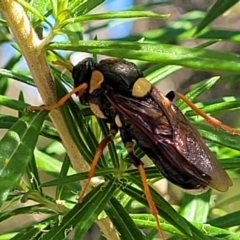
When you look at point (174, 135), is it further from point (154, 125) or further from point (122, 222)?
point (122, 222)

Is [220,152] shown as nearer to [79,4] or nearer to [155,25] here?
[79,4]

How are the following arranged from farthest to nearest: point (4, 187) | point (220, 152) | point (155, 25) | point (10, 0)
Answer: point (155, 25) < point (220, 152) < point (10, 0) < point (4, 187)

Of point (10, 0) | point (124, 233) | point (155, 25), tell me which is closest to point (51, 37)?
point (10, 0)

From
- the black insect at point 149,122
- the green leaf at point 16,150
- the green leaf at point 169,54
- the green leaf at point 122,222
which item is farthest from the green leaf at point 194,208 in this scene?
the green leaf at point 169,54

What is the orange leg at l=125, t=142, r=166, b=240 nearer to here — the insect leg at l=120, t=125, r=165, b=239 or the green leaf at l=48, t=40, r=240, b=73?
the insect leg at l=120, t=125, r=165, b=239

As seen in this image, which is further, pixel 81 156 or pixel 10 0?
pixel 81 156

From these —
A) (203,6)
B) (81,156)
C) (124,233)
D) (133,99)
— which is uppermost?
(203,6)

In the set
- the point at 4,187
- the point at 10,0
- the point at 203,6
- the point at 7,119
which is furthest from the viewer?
the point at 203,6

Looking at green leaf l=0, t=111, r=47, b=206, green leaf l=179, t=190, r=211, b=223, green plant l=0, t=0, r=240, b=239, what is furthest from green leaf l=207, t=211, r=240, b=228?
green leaf l=0, t=111, r=47, b=206
